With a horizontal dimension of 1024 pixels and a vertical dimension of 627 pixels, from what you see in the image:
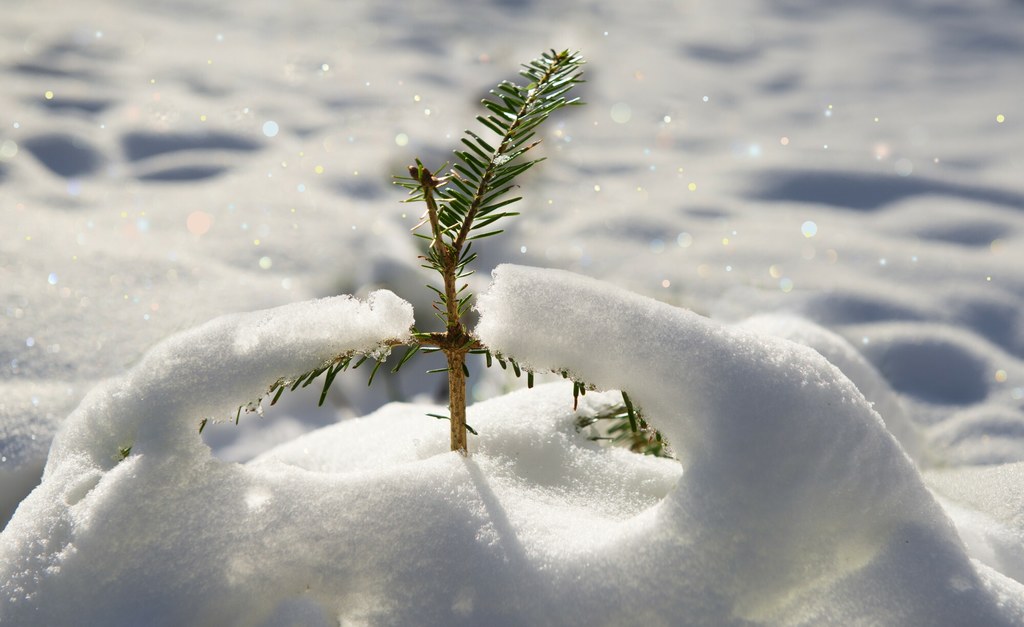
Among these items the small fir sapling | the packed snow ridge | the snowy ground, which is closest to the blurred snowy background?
the snowy ground

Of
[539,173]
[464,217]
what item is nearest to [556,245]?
[539,173]

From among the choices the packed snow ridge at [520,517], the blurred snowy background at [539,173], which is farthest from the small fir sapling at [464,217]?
the blurred snowy background at [539,173]

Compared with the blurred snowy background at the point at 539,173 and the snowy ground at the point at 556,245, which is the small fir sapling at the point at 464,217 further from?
the blurred snowy background at the point at 539,173

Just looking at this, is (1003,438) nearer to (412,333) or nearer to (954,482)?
(954,482)

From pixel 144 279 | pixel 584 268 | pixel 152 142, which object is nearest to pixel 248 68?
pixel 152 142

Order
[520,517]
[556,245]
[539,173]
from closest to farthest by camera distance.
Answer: [520,517]
[556,245]
[539,173]

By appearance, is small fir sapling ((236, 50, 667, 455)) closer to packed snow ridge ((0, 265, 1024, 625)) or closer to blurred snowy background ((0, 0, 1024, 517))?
packed snow ridge ((0, 265, 1024, 625))

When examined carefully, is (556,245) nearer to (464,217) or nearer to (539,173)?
(539,173)
